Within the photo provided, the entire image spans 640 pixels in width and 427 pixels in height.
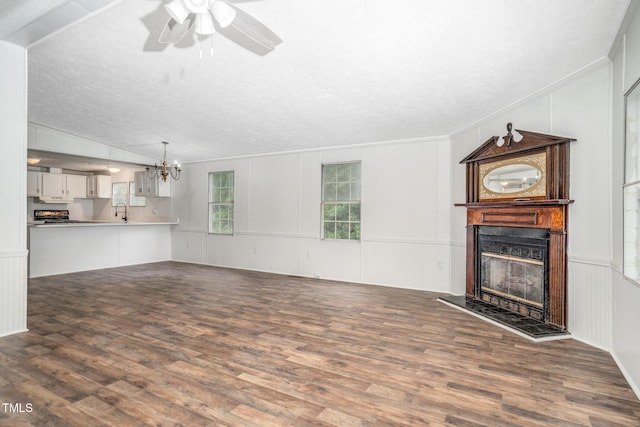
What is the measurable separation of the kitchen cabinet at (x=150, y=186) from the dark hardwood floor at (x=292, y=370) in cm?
416

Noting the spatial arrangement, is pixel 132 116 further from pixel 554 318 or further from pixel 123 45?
pixel 554 318

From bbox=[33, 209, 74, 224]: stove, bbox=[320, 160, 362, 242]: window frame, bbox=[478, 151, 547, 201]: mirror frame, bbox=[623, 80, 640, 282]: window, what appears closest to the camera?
bbox=[623, 80, 640, 282]: window

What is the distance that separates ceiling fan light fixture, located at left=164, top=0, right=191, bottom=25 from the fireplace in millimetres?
3909

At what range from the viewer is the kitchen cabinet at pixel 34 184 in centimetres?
770

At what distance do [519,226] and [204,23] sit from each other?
12.5 ft

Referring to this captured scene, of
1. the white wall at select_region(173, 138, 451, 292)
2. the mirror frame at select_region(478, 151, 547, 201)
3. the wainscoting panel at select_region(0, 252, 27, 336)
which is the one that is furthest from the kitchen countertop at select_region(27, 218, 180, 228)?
the mirror frame at select_region(478, 151, 547, 201)

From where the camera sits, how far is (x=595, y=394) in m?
2.27

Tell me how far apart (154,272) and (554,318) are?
6.85 m

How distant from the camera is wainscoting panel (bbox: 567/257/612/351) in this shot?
2969 millimetres

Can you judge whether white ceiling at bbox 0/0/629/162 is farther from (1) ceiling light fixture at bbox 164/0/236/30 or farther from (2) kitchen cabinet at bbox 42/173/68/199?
(2) kitchen cabinet at bbox 42/173/68/199

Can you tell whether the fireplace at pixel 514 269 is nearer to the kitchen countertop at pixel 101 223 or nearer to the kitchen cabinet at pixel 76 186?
the kitchen countertop at pixel 101 223

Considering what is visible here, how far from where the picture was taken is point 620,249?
105 inches

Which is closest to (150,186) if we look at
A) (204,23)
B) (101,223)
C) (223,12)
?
(101,223)

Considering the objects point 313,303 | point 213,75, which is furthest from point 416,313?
point 213,75
